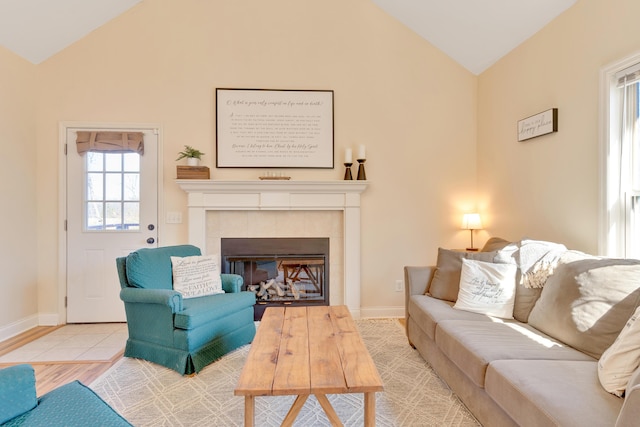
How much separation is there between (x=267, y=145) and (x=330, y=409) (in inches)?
106

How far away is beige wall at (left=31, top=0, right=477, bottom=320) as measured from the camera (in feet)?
11.1

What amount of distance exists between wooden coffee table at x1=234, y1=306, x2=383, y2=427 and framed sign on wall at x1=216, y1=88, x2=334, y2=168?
193cm

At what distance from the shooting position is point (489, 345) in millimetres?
1693

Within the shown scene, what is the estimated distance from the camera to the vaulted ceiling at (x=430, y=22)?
2766 millimetres

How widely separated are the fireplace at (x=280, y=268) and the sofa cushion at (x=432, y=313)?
1.24m

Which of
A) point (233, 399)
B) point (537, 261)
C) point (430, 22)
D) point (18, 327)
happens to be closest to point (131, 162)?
point (18, 327)

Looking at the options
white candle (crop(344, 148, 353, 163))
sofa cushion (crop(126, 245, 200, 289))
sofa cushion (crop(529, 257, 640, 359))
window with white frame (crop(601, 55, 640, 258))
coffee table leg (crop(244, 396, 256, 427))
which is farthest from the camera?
white candle (crop(344, 148, 353, 163))

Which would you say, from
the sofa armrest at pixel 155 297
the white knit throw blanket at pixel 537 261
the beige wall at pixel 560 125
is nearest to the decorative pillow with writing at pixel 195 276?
the sofa armrest at pixel 155 297

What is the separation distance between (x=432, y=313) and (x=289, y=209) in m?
1.81

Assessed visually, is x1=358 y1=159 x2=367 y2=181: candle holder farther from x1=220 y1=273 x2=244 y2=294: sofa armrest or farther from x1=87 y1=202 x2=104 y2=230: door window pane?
x1=87 y1=202 x2=104 y2=230: door window pane

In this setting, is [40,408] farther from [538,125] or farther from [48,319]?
[538,125]

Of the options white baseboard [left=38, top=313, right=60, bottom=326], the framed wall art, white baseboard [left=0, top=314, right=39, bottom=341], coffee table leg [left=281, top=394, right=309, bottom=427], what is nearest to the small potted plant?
white baseboard [left=38, top=313, right=60, bottom=326]

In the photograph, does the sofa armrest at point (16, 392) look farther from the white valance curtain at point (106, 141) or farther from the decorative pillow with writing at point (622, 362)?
the white valance curtain at point (106, 141)

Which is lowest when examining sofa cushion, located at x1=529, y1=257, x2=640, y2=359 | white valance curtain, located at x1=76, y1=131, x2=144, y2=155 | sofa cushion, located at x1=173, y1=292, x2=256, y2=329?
sofa cushion, located at x1=173, y1=292, x2=256, y2=329
